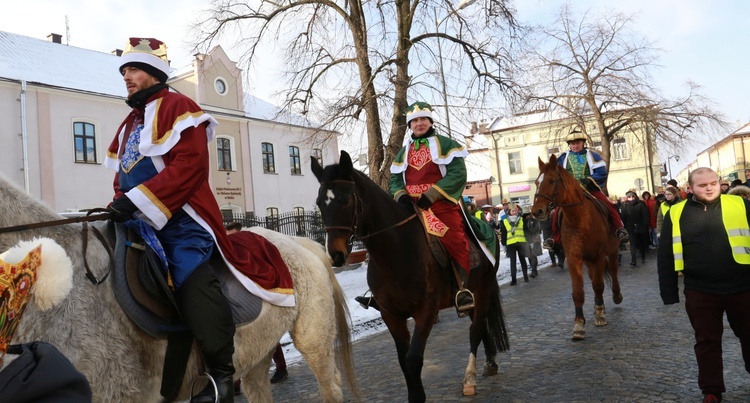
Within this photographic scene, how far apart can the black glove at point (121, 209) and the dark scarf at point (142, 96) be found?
2.12 ft

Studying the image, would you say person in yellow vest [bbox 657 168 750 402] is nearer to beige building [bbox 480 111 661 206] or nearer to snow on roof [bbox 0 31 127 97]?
snow on roof [bbox 0 31 127 97]

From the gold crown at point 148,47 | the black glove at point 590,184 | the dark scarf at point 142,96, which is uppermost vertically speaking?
the gold crown at point 148,47

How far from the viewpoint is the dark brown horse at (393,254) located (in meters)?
4.21

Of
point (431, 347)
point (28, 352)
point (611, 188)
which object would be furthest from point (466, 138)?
point (611, 188)

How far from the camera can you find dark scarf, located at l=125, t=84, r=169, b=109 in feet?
9.89

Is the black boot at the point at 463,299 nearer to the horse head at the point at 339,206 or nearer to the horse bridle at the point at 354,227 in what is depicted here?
the horse bridle at the point at 354,227

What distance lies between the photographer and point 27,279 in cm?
143

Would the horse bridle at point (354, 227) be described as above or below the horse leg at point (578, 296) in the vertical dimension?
above

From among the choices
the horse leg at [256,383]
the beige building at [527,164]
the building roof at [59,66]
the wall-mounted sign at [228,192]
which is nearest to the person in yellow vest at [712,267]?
the horse leg at [256,383]

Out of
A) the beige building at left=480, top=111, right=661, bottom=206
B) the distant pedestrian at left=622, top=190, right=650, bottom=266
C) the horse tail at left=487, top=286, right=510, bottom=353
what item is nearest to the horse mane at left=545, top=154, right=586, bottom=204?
the horse tail at left=487, top=286, right=510, bottom=353

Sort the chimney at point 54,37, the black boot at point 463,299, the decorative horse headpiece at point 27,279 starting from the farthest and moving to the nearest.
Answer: the chimney at point 54,37 → the black boot at point 463,299 → the decorative horse headpiece at point 27,279

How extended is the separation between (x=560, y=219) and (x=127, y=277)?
7.39 metres

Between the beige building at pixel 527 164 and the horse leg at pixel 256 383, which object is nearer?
the horse leg at pixel 256 383

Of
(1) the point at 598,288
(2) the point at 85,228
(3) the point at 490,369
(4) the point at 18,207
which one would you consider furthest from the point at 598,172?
(4) the point at 18,207
